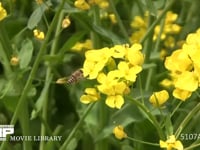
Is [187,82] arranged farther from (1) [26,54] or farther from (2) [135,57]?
(1) [26,54]

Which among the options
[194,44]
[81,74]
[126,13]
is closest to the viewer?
[194,44]

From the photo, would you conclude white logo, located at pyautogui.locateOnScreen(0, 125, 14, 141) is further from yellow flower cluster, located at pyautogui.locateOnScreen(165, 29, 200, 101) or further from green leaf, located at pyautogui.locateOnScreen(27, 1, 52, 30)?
yellow flower cluster, located at pyautogui.locateOnScreen(165, 29, 200, 101)

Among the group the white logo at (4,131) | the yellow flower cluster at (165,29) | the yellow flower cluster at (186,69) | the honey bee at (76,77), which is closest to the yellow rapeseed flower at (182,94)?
the yellow flower cluster at (186,69)

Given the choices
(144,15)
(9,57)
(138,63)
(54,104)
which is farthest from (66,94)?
(138,63)

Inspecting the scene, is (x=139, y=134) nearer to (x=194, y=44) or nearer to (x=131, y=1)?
(x=194, y=44)

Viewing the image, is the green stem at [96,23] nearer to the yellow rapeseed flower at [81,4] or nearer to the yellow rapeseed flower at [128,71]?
the yellow rapeseed flower at [81,4]

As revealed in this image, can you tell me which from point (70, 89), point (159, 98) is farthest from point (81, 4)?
point (70, 89)
